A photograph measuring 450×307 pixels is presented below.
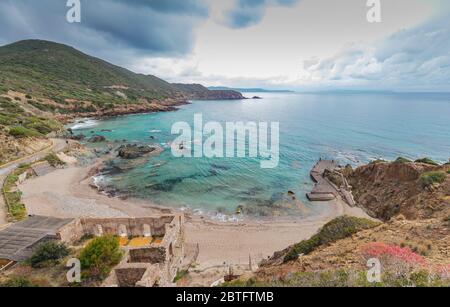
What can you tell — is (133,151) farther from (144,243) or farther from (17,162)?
(144,243)

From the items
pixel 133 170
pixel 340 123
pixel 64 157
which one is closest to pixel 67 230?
pixel 133 170

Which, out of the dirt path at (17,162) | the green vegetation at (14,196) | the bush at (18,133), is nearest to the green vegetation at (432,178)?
the green vegetation at (14,196)

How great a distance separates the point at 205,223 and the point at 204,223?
0.10 metres

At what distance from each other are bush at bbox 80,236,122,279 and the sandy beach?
810 centimetres

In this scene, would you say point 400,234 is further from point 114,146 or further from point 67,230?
point 114,146

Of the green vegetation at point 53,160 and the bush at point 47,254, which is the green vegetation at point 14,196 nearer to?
the green vegetation at point 53,160

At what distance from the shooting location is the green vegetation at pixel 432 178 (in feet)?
67.5

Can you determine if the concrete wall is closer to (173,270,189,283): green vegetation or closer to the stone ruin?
the stone ruin

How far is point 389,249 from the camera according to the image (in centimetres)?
1120

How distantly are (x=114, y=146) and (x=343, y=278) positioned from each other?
52.3m

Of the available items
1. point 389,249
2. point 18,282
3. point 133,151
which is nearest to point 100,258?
point 18,282

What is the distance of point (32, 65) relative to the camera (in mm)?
113250

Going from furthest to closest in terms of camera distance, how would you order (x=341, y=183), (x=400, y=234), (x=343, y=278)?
(x=341, y=183), (x=400, y=234), (x=343, y=278)

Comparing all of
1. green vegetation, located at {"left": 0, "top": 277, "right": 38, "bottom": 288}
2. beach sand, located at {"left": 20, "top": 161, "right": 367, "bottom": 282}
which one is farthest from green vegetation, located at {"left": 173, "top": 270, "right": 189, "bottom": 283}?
green vegetation, located at {"left": 0, "top": 277, "right": 38, "bottom": 288}
